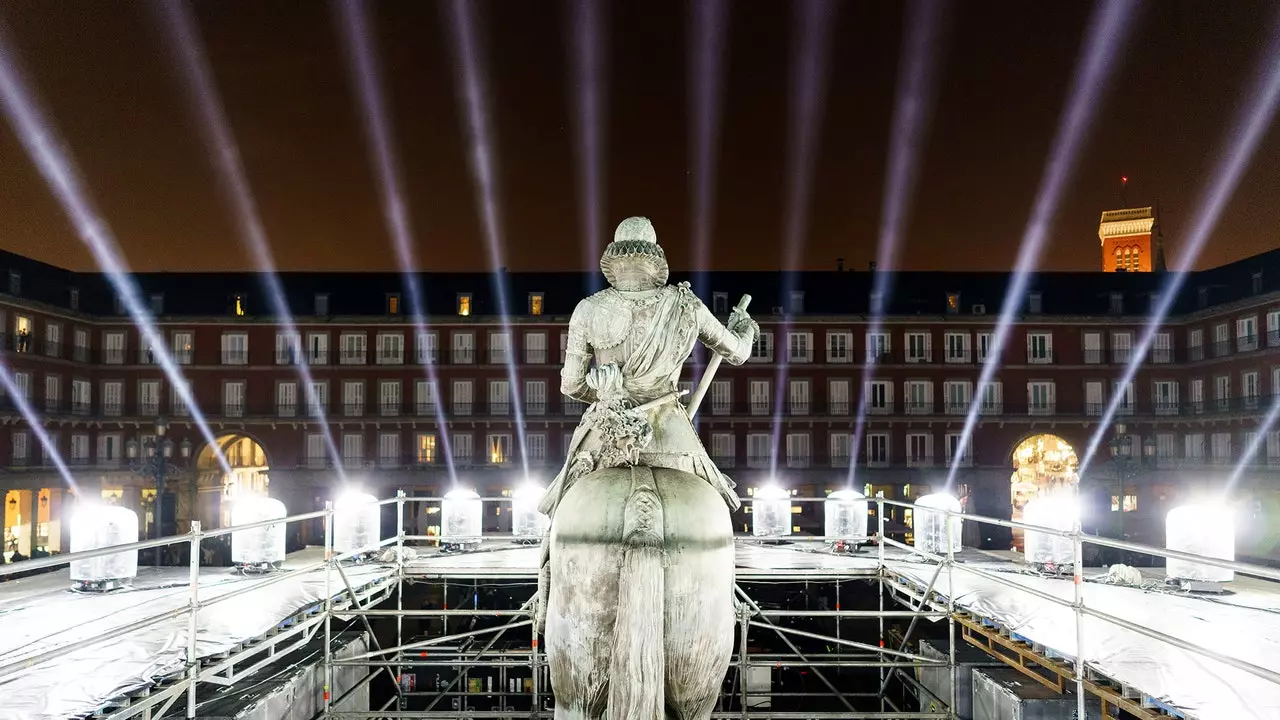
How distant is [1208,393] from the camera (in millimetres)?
41625

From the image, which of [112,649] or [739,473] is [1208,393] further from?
[112,649]

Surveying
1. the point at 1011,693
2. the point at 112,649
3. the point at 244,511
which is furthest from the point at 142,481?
the point at 1011,693

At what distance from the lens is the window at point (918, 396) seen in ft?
139

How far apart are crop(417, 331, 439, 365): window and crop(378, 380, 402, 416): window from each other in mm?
1684

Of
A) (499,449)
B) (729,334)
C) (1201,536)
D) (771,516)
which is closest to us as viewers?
(729,334)

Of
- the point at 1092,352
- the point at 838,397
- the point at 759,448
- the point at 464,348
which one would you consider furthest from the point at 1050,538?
the point at 1092,352

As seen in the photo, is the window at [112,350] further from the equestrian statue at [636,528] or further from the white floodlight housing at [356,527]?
the equestrian statue at [636,528]

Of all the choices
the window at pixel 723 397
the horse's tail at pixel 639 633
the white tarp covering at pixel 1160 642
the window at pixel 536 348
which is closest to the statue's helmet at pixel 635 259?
the horse's tail at pixel 639 633

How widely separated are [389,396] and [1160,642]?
39.5 meters

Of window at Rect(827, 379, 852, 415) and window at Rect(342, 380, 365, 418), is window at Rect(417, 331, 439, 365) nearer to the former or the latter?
window at Rect(342, 380, 365, 418)

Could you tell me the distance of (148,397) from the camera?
43.5 m

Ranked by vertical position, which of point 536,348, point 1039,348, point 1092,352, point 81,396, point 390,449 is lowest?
point 390,449

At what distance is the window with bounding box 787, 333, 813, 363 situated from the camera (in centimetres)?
4266

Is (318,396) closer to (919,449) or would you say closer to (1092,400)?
(919,449)
